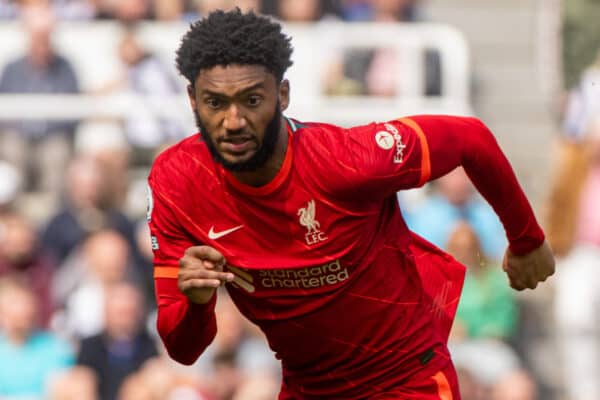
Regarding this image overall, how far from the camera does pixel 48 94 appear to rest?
10.3 meters

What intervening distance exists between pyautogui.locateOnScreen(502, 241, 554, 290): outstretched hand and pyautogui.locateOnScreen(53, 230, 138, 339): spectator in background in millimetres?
4605

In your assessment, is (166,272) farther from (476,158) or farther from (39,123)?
(39,123)

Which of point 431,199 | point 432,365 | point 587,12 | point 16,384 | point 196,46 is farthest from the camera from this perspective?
point 587,12

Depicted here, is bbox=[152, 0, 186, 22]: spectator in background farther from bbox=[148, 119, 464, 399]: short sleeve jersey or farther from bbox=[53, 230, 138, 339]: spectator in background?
bbox=[148, 119, 464, 399]: short sleeve jersey

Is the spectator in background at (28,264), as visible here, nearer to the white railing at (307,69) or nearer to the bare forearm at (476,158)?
the white railing at (307,69)

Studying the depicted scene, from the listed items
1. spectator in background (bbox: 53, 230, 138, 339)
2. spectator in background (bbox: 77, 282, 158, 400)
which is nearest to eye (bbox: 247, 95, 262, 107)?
spectator in background (bbox: 77, 282, 158, 400)

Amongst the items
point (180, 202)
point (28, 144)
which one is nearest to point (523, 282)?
point (180, 202)

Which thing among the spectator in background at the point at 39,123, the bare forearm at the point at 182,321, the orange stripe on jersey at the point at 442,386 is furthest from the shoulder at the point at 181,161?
the spectator in background at the point at 39,123

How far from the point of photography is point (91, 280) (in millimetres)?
9445

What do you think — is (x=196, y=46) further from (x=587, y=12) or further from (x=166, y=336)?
(x=587, y=12)

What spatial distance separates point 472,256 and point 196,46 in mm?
4886

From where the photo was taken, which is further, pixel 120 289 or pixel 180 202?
pixel 120 289

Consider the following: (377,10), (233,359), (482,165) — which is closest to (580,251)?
(233,359)

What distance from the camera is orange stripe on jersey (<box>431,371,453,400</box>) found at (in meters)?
5.02
